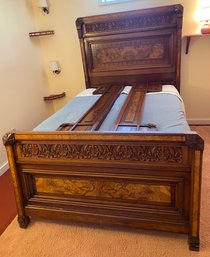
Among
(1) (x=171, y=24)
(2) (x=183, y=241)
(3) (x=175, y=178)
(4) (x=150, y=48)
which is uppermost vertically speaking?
(1) (x=171, y=24)

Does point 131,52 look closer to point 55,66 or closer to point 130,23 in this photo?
point 130,23

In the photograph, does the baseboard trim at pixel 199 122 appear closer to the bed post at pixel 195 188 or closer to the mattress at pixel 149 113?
the mattress at pixel 149 113

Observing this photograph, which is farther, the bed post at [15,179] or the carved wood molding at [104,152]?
the bed post at [15,179]

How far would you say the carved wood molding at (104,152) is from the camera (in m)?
1.40

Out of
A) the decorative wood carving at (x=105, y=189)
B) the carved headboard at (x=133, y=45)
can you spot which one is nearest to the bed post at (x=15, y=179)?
the decorative wood carving at (x=105, y=189)

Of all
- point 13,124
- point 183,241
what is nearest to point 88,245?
point 183,241

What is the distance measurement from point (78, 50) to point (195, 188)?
9.14 feet

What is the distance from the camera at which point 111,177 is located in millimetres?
1547

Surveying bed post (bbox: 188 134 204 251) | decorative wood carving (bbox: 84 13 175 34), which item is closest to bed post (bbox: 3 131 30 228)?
bed post (bbox: 188 134 204 251)

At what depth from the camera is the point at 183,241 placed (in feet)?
5.26

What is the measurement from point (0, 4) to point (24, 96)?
Result: 1.11 m

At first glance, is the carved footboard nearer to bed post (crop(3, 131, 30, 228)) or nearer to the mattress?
bed post (crop(3, 131, 30, 228))

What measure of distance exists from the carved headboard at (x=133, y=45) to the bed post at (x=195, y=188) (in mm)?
1958

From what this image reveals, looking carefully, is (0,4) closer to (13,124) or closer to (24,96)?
(24,96)
